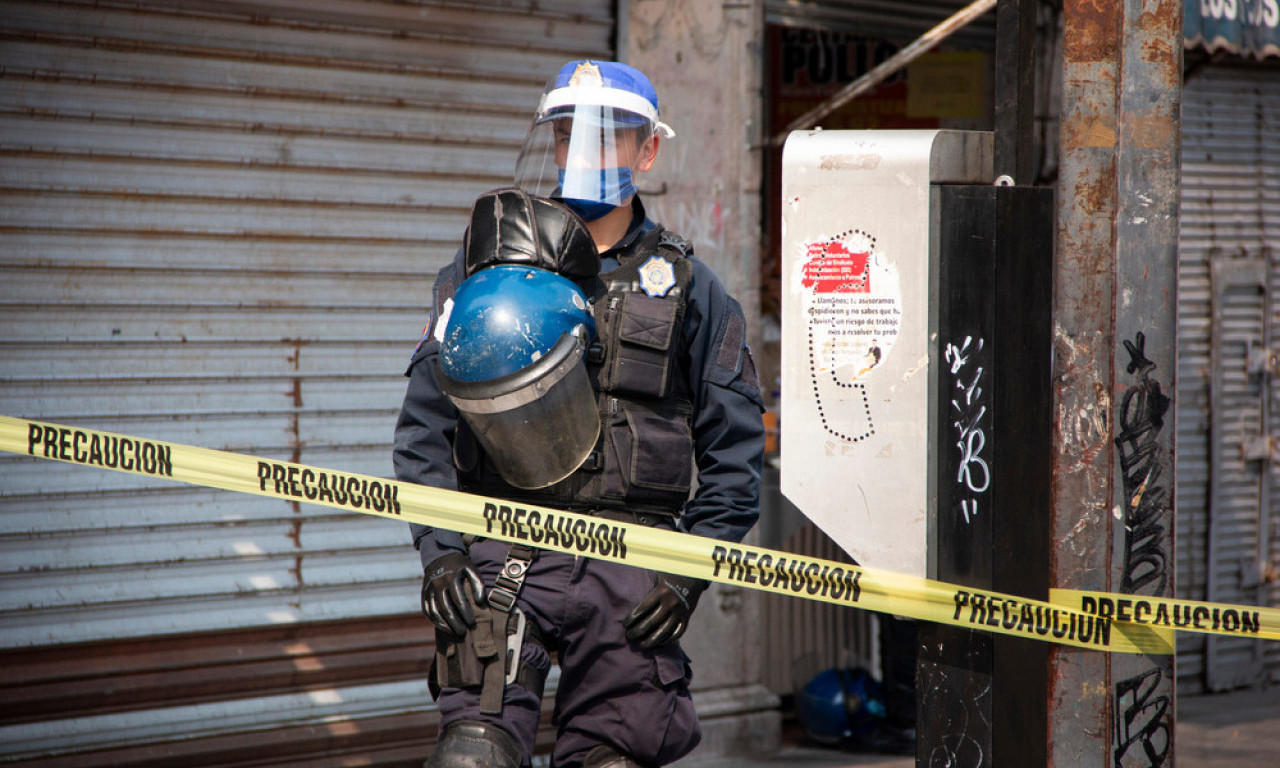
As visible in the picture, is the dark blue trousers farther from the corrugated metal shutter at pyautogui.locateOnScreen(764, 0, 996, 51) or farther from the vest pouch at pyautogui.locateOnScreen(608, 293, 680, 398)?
the corrugated metal shutter at pyautogui.locateOnScreen(764, 0, 996, 51)

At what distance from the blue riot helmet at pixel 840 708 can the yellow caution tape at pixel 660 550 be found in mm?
3020

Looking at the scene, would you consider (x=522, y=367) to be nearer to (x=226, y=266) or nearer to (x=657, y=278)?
(x=657, y=278)

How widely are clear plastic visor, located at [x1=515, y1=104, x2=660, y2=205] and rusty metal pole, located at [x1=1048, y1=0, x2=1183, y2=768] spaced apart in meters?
1.04

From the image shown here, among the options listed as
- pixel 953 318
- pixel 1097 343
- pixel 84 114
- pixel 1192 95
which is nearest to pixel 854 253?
pixel 953 318

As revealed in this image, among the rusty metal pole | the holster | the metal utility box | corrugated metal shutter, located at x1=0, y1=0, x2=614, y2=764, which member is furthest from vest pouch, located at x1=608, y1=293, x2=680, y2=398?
corrugated metal shutter, located at x1=0, y1=0, x2=614, y2=764

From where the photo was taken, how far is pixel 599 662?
2947mm

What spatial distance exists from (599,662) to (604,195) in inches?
43.8

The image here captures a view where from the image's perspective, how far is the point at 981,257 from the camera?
3.04 m

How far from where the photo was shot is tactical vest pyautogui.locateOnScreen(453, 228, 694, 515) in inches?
117

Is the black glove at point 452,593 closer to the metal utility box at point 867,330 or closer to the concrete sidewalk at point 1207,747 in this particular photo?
the metal utility box at point 867,330

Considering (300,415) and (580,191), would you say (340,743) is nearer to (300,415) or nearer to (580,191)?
(300,415)

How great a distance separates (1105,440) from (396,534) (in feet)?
10.5

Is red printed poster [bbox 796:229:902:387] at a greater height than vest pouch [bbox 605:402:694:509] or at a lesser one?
greater

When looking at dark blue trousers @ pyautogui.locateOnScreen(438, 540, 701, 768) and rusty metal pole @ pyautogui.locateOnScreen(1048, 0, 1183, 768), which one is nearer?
dark blue trousers @ pyautogui.locateOnScreen(438, 540, 701, 768)
